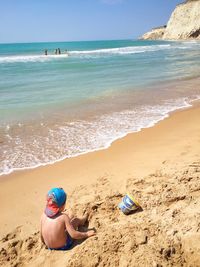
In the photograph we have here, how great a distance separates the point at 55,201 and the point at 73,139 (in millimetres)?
3624

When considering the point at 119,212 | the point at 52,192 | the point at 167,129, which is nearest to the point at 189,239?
the point at 119,212

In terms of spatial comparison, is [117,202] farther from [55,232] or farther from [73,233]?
[55,232]

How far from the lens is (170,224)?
325 cm

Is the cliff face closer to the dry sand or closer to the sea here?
the sea

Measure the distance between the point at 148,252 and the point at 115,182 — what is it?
5.80 feet

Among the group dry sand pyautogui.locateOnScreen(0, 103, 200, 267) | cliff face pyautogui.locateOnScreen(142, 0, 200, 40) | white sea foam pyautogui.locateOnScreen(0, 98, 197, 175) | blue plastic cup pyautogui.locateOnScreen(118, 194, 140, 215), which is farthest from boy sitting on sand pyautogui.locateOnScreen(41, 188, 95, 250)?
cliff face pyautogui.locateOnScreen(142, 0, 200, 40)

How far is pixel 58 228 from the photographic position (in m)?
3.38

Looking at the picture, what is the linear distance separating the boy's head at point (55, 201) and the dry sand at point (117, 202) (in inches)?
17.5

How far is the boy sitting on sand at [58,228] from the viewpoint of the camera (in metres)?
3.36

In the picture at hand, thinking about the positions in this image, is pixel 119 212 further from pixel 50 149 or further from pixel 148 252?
pixel 50 149

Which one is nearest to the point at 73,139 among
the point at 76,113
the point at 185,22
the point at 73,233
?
the point at 76,113

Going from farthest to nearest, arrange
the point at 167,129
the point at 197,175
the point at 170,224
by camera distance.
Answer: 1. the point at 167,129
2. the point at 197,175
3. the point at 170,224

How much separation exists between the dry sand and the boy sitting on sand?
12 cm

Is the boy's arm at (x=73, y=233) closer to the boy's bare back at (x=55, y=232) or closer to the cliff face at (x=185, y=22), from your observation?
the boy's bare back at (x=55, y=232)
